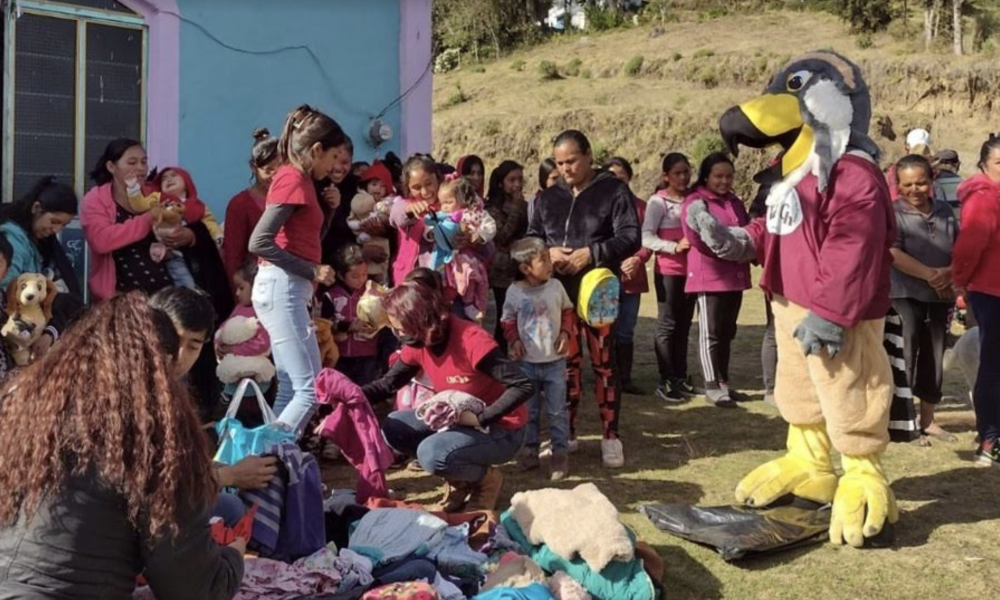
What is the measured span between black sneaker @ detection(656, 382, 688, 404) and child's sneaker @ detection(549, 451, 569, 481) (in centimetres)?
221

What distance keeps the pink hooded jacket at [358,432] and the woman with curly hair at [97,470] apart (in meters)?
2.15

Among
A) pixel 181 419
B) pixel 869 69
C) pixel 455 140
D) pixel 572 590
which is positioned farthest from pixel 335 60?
pixel 869 69

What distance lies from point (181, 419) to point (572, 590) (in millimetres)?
1854

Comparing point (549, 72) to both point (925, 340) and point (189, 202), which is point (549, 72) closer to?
point (925, 340)

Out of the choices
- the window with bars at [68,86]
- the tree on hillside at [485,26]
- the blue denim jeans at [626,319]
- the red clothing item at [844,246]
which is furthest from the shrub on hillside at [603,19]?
the red clothing item at [844,246]

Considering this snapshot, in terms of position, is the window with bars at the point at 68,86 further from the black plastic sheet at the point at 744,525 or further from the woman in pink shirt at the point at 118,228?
the black plastic sheet at the point at 744,525

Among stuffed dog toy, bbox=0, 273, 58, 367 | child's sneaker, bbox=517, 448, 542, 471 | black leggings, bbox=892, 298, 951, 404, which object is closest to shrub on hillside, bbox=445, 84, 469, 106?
black leggings, bbox=892, 298, 951, 404

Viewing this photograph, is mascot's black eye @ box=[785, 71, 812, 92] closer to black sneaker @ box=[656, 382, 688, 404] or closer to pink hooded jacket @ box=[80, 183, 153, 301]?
black sneaker @ box=[656, 382, 688, 404]

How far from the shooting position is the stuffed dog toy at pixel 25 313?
4.50 metres

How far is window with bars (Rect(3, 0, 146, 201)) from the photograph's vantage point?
22.3 ft

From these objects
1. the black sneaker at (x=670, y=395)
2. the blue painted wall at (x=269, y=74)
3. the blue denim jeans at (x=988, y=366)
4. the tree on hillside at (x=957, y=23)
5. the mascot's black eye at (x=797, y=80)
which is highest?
the tree on hillside at (x=957, y=23)

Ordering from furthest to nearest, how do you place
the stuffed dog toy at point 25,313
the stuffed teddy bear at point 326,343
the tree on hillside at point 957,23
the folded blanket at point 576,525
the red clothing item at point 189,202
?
1. the tree on hillside at point 957,23
2. the red clothing item at point 189,202
3. the stuffed teddy bear at point 326,343
4. the stuffed dog toy at point 25,313
5. the folded blanket at point 576,525

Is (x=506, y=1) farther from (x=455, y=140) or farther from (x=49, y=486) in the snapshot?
(x=49, y=486)

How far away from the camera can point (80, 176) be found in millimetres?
7172
